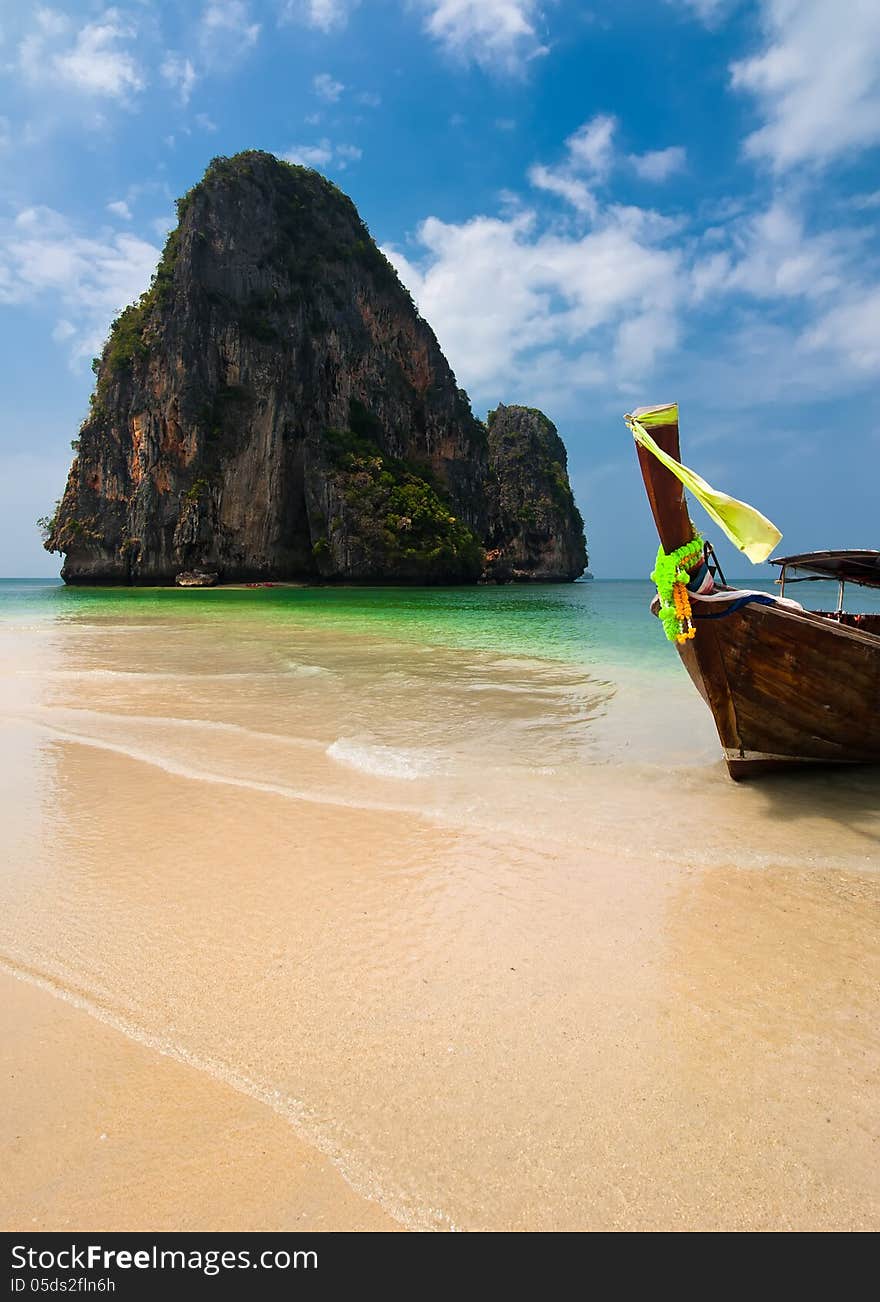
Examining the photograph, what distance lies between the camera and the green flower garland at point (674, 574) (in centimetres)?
429

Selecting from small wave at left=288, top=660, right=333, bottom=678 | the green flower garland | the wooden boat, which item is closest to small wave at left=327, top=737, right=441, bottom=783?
the green flower garland

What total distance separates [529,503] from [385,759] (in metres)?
82.8

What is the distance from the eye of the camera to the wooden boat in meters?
4.23

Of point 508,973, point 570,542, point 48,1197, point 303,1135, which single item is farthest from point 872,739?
point 570,542

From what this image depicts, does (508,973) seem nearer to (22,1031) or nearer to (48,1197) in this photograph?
(48,1197)

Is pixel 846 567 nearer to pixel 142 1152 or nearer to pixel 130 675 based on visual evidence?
pixel 142 1152

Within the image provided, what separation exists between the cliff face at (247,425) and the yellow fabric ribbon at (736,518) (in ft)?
163

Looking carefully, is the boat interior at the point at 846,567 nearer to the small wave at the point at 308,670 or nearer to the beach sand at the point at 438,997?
the beach sand at the point at 438,997

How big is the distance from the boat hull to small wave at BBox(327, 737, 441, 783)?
7.31ft

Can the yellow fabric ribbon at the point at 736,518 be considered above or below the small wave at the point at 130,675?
above

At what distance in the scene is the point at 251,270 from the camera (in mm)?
53031

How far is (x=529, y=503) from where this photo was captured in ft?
277

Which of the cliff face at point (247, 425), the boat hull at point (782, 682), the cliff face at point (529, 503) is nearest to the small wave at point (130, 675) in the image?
the boat hull at point (782, 682)

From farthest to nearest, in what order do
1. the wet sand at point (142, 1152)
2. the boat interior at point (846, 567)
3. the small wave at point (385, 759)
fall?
the boat interior at point (846, 567)
the small wave at point (385, 759)
the wet sand at point (142, 1152)
